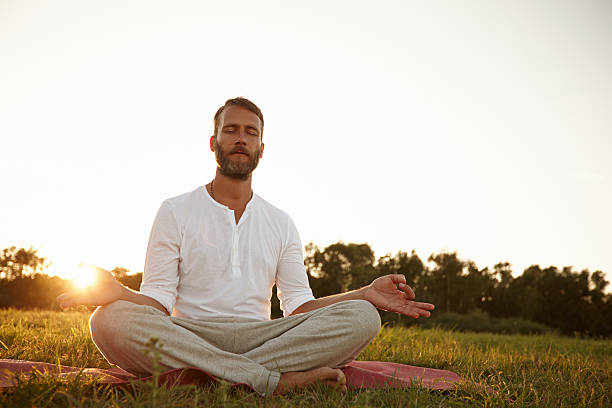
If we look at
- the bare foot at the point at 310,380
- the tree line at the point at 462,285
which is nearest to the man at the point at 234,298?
the bare foot at the point at 310,380

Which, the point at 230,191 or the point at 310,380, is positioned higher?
the point at 230,191

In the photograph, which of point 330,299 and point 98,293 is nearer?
point 98,293

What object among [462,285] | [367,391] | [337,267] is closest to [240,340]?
[367,391]

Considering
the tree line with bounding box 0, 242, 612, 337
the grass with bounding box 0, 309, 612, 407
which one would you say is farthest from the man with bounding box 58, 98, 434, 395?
the tree line with bounding box 0, 242, 612, 337

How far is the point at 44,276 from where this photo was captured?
54.5ft

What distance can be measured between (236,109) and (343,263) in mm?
13961

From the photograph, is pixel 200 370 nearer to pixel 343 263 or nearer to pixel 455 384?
pixel 455 384

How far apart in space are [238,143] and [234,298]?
4.32ft

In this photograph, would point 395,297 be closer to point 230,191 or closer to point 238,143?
point 230,191

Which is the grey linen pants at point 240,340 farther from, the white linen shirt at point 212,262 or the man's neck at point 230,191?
the man's neck at point 230,191

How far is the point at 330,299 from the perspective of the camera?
3.86 meters

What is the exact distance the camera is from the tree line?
1661cm

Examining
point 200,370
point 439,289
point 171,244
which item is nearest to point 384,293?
point 200,370

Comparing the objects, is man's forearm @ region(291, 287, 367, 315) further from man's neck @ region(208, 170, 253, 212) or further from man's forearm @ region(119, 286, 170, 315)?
man's forearm @ region(119, 286, 170, 315)
